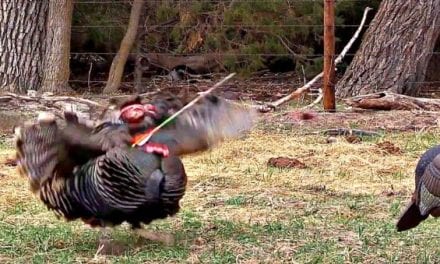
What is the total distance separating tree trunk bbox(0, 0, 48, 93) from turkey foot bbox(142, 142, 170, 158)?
679cm

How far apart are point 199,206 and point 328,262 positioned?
4.60ft

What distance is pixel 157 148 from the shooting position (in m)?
3.97

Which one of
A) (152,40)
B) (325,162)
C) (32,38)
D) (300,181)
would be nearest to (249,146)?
(325,162)

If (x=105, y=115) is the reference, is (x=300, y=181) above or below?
below

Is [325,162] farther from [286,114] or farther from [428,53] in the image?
[428,53]

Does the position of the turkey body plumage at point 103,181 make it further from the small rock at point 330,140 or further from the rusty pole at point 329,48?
the rusty pole at point 329,48

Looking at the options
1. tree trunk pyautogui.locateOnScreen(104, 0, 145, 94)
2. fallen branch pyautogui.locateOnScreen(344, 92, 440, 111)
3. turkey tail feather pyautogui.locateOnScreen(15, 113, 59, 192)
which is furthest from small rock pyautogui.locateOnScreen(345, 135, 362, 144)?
tree trunk pyautogui.locateOnScreen(104, 0, 145, 94)

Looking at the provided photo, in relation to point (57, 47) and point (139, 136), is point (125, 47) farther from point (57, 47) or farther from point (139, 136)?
point (139, 136)

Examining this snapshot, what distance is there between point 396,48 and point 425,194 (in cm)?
661

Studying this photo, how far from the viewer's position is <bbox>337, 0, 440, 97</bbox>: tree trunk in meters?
10.2

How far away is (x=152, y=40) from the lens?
12992 millimetres

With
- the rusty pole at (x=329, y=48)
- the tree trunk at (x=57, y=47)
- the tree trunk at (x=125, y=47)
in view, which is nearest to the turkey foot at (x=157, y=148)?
the rusty pole at (x=329, y=48)

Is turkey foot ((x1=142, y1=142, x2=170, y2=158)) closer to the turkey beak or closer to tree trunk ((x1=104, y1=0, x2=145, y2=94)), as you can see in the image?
the turkey beak

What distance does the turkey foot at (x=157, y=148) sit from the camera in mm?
3951
